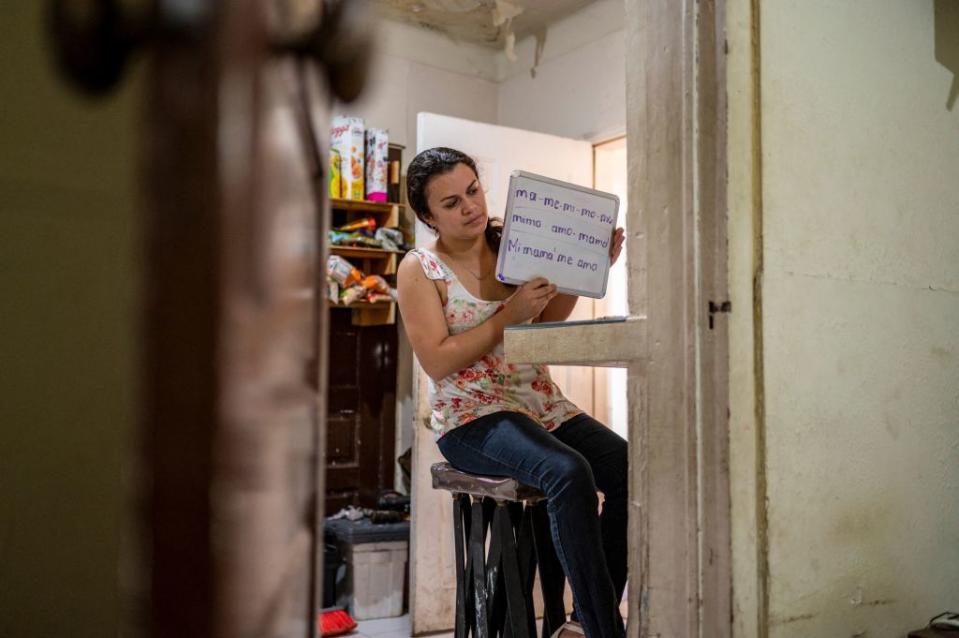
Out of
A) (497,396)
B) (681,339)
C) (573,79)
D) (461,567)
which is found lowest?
(461,567)

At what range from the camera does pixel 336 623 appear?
9.61 ft

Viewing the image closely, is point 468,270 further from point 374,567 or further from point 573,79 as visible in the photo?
point 573,79

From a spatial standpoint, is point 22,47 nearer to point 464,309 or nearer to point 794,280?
point 794,280

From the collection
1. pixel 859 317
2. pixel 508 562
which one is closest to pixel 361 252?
pixel 508 562

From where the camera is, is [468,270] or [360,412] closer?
[468,270]

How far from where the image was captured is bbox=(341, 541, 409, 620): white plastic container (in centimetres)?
313

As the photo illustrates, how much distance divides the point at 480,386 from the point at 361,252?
172cm

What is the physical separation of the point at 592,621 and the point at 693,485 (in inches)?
17.3

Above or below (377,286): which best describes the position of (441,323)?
below

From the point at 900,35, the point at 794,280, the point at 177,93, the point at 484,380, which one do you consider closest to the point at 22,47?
the point at 177,93

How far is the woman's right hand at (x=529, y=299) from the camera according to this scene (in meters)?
1.78

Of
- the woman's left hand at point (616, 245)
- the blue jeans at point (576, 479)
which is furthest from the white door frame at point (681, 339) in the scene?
the woman's left hand at point (616, 245)

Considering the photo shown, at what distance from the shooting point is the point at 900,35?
1776mm

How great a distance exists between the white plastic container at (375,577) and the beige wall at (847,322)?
2.00m
